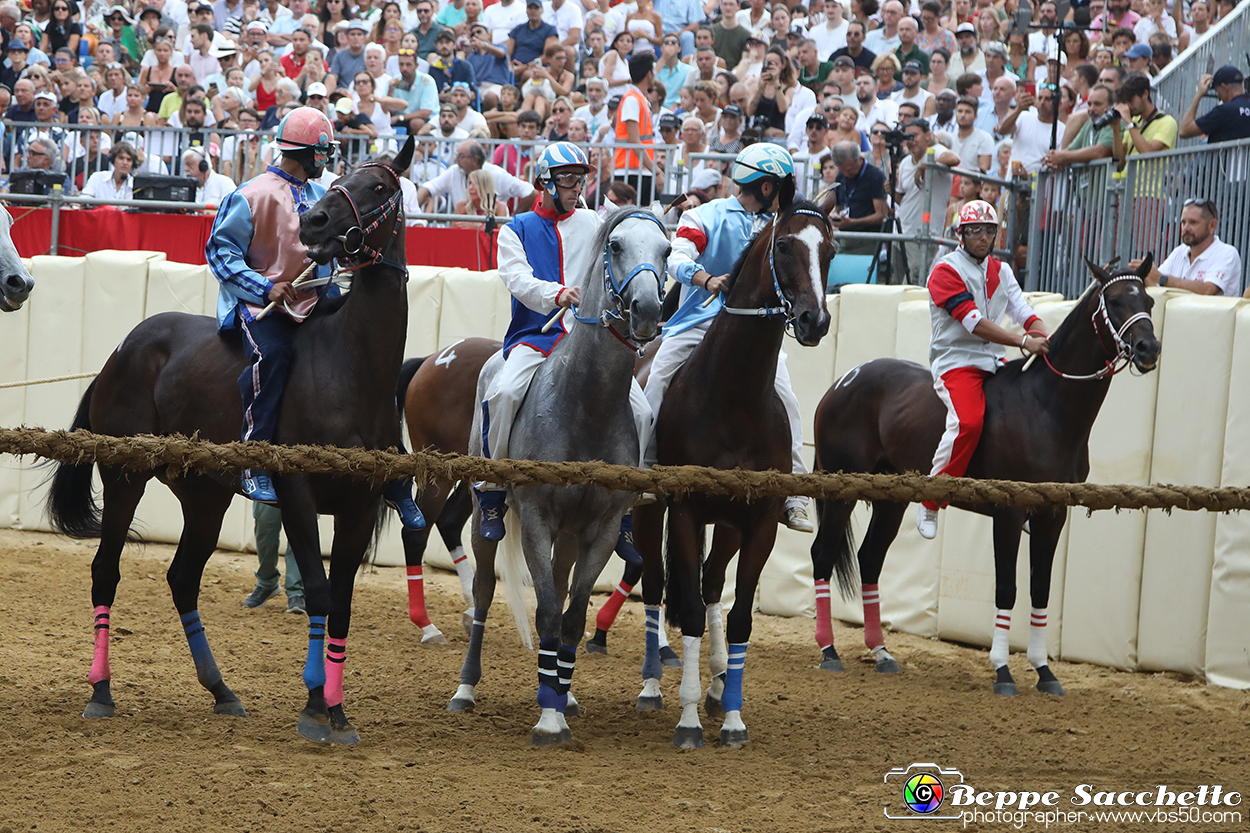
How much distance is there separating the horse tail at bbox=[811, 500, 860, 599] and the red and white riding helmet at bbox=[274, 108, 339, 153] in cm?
417

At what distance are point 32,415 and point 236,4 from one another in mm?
9434

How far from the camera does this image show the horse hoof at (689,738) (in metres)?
5.90

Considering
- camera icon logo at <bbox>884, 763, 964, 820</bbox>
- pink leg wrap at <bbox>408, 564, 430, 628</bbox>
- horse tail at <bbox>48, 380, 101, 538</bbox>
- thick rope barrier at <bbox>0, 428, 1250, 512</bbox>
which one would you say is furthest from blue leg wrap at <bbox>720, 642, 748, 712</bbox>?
horse tail at <bbox>48, 380, 101, 538</bbox>

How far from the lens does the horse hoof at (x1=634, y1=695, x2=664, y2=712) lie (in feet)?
22.2

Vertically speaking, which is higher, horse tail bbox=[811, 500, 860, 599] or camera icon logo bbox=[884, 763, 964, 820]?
horse tail bbox=[811, 500, 860, 599]

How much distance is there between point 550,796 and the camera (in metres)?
5.02

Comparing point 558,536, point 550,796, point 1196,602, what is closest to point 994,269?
point 1196,602

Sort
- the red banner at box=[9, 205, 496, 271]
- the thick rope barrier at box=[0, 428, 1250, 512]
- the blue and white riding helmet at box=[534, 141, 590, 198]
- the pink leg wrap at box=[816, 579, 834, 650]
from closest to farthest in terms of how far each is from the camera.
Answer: the thick rope barrier at box=[0, 428, 1250, 512]
the blue and white riding helmet at box=[534, 141, 590, 198]
the pink leg wrap at box=[816, 579, 834, 650]
the red banner at box=[9, 205, 496, 271]

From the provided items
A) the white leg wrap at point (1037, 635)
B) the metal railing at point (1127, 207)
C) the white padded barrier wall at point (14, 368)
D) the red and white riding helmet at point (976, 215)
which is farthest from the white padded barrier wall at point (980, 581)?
the white padded barrier wall at point (14, 368)

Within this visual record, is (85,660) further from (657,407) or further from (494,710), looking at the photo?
(657,407)

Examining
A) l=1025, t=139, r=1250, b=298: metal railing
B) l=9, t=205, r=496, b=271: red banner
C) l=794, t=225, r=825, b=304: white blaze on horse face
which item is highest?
l=1025, t=139, r=1250, b=298: metal railing

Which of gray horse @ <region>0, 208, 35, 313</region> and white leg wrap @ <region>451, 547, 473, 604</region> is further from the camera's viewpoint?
white leg wrap @ <region>451, 547, 473, 604</region>

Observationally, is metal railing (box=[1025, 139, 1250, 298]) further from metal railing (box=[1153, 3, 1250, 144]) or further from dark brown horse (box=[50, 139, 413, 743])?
dark brown horse (box=[50, 139, 413, 743])

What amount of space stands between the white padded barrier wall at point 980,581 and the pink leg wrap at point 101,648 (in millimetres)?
5461
